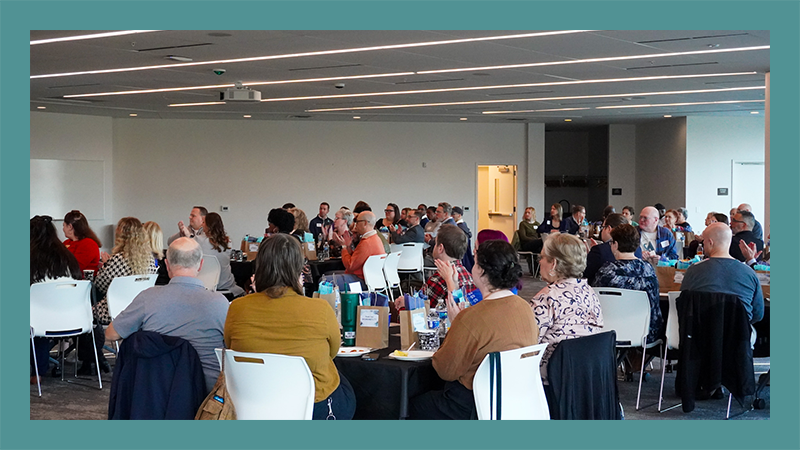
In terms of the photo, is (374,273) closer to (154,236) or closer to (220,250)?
(220,250)

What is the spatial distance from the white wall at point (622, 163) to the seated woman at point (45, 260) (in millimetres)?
15393

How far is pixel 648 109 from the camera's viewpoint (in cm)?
1553

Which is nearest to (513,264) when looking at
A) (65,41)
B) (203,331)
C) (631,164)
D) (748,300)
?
(203,331)

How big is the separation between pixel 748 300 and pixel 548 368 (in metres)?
2.08

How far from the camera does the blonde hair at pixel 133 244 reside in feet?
20.7

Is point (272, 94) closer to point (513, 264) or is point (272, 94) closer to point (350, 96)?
point (350, 96)

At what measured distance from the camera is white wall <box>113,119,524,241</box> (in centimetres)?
1695

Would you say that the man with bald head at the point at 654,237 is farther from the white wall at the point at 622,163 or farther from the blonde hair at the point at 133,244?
the white wall at the point at 622,163

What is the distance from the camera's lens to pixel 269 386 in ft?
11.1

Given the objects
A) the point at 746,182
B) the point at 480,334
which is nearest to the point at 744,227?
the point at 480,334

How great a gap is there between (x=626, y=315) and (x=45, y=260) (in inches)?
170

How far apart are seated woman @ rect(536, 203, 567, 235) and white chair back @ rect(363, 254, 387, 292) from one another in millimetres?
5805

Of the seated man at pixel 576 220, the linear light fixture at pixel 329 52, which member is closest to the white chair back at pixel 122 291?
the linear light fixture at pixel 329 52

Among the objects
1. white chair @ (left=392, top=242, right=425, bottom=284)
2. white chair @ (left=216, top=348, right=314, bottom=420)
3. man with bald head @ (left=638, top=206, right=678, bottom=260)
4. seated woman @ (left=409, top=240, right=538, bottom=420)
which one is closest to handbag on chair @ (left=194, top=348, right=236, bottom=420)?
white chair @ (left=216, top=348, right=314, bottom=420)
